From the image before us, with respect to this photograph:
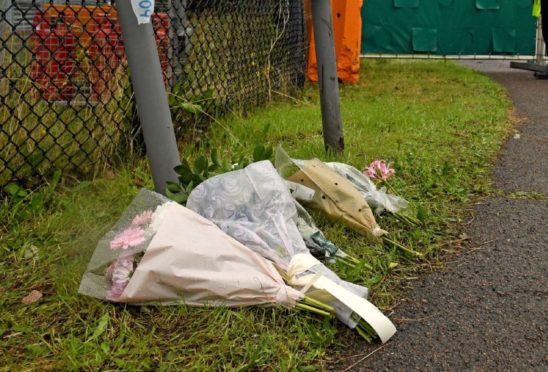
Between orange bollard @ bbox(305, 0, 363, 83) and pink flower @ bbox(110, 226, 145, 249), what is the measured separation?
19.8 ft

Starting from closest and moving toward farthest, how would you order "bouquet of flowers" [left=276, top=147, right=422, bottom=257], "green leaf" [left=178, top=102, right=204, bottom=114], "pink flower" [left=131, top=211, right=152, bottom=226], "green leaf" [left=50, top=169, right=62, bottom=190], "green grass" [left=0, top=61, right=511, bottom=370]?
"green grass" [left=0, top=61, right=511, bottom=370] < "pink flower" [left=131, top=211, right=152, bottom=226] < "bouquet of flowers" [left=276, top=147, right=422, bottom=257] < "green leaf" [left=50, top=169, right=62, bottom=190] < "green leaf" [left=178, top=102, right=204, bottom=114]

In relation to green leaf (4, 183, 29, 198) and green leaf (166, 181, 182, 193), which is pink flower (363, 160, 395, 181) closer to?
green leaf (166, 181, 182, 193)

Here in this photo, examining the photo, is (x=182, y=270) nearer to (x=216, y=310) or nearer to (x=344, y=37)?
(x=216, y=310)

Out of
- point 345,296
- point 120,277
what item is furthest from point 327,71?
point 120,277

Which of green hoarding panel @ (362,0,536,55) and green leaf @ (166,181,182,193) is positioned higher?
→ green leaf @ (166,181,182,193)

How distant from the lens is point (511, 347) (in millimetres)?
2010

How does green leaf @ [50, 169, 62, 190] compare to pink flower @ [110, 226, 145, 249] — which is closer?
pink flower @ [110, 226, 145, 249]

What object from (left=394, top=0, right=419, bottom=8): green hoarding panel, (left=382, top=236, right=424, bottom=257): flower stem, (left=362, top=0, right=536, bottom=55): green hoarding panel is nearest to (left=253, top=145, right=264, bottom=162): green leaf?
(left=382, top=236, right=424, bottom=257): flower stem

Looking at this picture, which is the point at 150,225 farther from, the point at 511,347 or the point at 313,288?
the point at 511,347

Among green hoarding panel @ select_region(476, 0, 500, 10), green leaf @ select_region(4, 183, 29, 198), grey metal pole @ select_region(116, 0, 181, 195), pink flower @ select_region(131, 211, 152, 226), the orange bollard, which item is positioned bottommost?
green hoarding panel @ select_region(476, 0, 500, 10)

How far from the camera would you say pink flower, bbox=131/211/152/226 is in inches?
89.0

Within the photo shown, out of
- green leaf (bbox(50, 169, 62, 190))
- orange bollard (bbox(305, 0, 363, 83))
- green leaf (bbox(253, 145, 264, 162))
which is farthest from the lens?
orange bollard (bbox(305, 0, 363, 83))

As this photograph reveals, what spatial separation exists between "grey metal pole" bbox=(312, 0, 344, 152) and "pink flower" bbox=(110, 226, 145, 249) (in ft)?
6.08

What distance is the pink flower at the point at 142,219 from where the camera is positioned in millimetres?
2261
